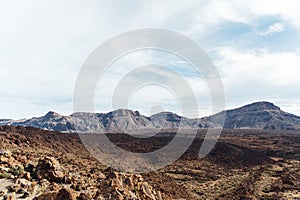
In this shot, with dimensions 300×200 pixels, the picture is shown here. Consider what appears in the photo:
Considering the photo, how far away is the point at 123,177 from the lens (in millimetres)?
13852

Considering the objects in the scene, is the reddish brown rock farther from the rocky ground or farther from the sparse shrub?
the sparse shrub

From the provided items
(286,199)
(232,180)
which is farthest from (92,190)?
(232,180)

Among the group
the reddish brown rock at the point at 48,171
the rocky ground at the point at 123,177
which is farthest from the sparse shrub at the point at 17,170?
the reddish brown rock at the point at 48,171

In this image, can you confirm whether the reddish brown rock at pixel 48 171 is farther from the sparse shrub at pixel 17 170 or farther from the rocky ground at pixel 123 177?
the sparse shrub at pixel 17 170

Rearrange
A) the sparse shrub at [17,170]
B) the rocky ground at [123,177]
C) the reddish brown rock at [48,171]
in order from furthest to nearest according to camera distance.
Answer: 1. the reddish brown rock at [48,171]
2. the sparse shrub at [17,170]
3. the rocky ground at [123,177]

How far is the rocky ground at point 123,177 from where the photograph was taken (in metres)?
11.2

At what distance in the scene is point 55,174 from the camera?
1258 cm

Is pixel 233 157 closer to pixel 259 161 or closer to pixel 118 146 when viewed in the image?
pixel 259 161

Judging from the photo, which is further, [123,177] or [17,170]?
[123,177]

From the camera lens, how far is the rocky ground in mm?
11242

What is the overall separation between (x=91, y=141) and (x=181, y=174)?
29.8m

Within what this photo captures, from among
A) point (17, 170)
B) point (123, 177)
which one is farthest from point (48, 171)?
point (123, 177)

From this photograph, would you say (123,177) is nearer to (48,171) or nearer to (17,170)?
(48,171)

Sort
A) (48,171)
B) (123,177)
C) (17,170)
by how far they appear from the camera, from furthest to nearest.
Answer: (123,177) < (48,171) < (17,170)
